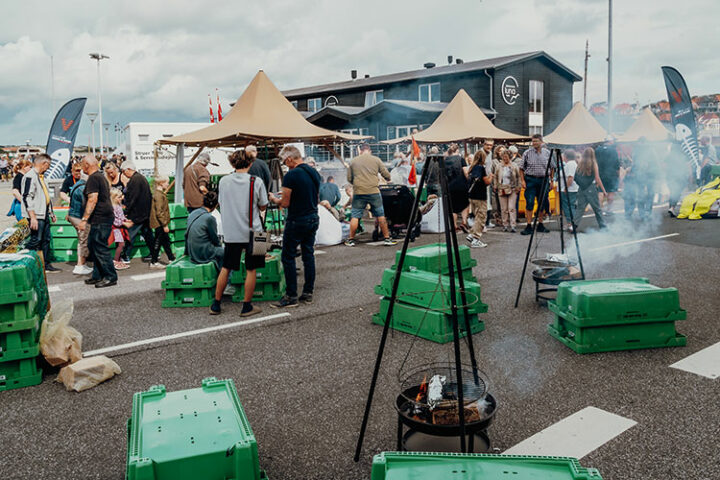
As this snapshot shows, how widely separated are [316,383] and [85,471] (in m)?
1.78

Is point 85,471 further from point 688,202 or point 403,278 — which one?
point 688,202

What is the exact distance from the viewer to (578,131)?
19.1m

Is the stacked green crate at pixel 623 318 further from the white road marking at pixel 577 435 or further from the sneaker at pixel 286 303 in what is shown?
the sneaker at pixel 286 303

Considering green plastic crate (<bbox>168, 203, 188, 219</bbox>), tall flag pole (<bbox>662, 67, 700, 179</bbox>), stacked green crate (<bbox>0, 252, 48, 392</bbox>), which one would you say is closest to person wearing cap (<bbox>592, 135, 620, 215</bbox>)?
tall flag pole (<bbox>662, 67, 700, 179</bbox>)

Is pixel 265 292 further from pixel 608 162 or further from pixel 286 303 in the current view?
pixel 608 162

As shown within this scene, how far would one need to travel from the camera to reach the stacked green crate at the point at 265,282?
719 centimetres

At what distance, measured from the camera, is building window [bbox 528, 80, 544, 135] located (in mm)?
33556

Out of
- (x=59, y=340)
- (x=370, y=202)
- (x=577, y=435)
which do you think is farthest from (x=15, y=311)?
(x=370, y=202)

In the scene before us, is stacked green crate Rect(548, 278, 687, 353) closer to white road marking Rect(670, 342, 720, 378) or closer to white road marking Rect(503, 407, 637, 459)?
white road marking Rect(670, 342, 720, 378)

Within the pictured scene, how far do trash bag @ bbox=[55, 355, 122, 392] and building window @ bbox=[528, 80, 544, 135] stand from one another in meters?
32.2

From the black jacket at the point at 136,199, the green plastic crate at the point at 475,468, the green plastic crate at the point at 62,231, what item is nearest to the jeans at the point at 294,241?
the black jacket at the point at 136,199

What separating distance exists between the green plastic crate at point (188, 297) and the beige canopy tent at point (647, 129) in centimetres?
1521

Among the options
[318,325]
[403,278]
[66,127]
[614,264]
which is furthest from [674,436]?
[66,127]

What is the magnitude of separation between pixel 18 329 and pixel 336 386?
2559 mm
